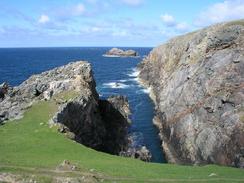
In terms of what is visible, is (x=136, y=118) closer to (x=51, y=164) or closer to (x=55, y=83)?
(x=55, y=83)

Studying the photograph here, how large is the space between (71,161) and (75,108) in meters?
19.0

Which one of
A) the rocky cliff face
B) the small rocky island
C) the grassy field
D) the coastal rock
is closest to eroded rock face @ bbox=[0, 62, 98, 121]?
the small rocky island

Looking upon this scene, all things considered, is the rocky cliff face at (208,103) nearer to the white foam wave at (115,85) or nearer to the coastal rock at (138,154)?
the coastal rock at (138,154)

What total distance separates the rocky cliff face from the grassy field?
19375 millimetres

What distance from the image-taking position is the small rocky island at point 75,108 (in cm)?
5647

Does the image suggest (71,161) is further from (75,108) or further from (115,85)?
(115,85)

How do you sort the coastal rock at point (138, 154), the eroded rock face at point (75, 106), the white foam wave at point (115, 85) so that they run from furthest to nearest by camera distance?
the white foam wave at point (115, 85)
the coastal rock at point (138, 154)
the eroded rock face at point (75, 106)

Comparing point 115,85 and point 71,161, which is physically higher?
point 71,161

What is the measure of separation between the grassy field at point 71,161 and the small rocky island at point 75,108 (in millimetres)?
3576

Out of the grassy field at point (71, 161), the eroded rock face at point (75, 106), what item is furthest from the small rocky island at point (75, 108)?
the grassy field at point (71, 161)

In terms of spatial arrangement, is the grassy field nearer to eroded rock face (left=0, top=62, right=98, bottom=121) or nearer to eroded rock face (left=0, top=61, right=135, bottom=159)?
eroded rock face (left=0, top=61, right=135, bottom=159)

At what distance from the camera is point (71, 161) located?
129ft

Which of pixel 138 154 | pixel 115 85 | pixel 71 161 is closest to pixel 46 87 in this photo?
pixel 138 154

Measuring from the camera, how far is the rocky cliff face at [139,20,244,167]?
199ft
